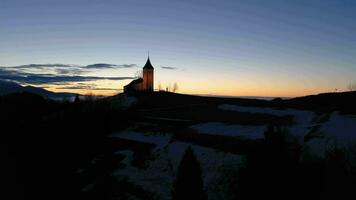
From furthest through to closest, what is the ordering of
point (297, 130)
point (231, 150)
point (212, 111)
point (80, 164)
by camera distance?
point (212, 111), point (80, 164), point (297, 130), point (231, 150)

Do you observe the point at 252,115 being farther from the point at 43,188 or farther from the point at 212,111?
the point at 43,188

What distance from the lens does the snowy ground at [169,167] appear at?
22.1 metres

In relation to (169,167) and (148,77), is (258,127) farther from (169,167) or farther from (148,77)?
(148,77)

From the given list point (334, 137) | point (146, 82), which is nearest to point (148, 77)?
point (146, 82)

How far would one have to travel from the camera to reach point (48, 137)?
35062mm

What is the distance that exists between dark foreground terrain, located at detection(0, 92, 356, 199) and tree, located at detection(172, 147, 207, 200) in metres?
0.05

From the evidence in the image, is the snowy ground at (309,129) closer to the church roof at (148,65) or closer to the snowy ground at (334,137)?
the snowy ground at (334,137)

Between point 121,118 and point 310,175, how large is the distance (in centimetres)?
2611

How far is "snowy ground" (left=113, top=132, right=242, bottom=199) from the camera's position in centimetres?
2211

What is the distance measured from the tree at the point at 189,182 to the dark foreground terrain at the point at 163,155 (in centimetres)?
5

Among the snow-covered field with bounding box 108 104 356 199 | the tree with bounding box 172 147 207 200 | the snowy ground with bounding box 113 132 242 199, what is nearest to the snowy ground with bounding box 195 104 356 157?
the snow-covered field with bounding box 108 104 356 199

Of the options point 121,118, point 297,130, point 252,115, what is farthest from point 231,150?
point 121,118

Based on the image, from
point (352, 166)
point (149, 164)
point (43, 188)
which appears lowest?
point (43, 188)

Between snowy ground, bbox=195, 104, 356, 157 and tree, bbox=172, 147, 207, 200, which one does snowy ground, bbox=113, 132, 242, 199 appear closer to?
tree, bbox=172, 147, 207, 200
